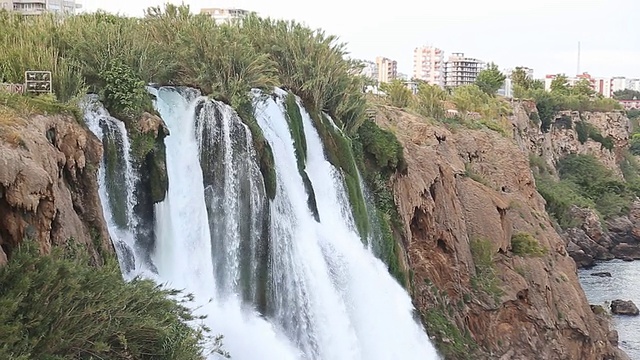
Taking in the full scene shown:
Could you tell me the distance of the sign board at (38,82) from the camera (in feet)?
41.4

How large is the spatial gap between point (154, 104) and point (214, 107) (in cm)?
113

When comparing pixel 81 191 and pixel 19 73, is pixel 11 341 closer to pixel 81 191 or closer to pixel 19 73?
pixel 81 191

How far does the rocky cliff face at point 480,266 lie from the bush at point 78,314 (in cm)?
1172

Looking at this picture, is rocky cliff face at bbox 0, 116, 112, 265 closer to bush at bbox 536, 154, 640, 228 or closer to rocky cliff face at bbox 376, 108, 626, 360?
rocky cliff face at bbox 376, 108, 626, 360

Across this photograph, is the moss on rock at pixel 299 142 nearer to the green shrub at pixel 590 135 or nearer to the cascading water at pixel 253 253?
the cascading water at pixel 253 253

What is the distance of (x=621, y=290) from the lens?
39719 mm

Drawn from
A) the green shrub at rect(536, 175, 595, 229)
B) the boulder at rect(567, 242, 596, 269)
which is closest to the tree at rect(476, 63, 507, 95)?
the green shrub at rect(536, 175, 595, 229)

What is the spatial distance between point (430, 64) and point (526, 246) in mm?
114626

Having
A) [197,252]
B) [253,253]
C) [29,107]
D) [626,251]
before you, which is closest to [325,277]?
[253,253]

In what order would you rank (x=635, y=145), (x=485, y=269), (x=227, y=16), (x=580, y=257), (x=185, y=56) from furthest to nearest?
(x=635, y=145) < (x=580, y=257) < (x=227, y=16) < (x=485, y=269) < (x=185, y=56)

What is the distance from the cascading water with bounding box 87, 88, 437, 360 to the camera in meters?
13.2

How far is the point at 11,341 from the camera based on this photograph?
7.22 m

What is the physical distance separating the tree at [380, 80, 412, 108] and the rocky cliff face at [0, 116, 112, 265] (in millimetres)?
23749

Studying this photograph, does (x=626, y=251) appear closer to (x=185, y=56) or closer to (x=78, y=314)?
(x=185, y=56)
